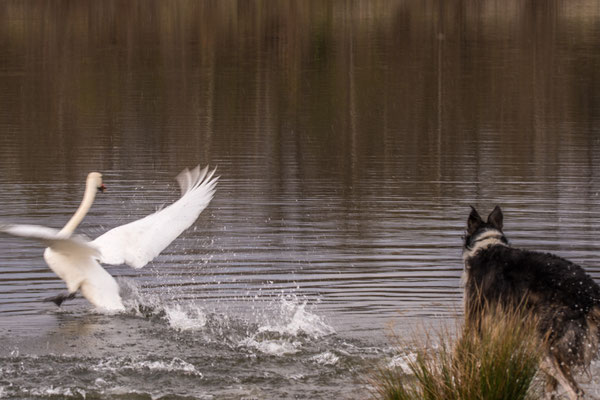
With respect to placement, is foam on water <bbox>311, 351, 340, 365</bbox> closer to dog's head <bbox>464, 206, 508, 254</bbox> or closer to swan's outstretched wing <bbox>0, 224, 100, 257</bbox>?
dog's head <bbox>464, 206, 508, 254</bbox>

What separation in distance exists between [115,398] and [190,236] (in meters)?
6.84

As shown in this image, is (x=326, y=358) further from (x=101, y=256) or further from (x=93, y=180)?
→ (x=93, y=180)

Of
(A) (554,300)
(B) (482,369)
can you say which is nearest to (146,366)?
(B) (482,369)

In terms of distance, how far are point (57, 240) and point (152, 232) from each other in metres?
1.45

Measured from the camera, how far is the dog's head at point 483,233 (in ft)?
29.0

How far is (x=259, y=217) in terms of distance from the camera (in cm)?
1656

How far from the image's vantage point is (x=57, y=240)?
37.4 ft

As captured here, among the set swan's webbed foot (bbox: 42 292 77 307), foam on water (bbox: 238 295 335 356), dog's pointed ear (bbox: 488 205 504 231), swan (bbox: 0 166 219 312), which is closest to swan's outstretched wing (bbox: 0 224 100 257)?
swan (bbox: 0 166 219 312)

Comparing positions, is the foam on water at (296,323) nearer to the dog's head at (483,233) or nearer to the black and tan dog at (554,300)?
the dog's head at (483,233)

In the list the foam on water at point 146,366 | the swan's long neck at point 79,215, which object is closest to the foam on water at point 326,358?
the foam on water at point 146,366

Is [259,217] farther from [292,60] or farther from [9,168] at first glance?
[292,60]

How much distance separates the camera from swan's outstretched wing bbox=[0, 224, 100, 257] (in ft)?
34.2

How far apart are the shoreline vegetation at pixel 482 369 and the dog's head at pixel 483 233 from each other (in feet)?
3.10

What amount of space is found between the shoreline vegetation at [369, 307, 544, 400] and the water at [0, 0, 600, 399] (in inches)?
52.2
